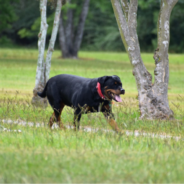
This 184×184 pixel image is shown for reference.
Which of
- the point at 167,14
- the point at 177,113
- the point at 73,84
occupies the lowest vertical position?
the point at 177,113

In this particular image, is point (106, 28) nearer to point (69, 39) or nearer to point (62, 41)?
point (69, 39)

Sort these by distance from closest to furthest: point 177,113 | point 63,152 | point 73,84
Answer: point 63,152 → point 73,84 → point 177,113

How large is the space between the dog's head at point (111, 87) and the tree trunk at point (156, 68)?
8.04ft

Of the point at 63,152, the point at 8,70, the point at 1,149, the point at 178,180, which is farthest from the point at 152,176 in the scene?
the point at 8,70

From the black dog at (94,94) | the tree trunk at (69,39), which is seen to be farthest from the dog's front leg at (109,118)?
the tree trunk at (69,39)

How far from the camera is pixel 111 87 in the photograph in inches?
304

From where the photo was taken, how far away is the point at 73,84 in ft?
27.6

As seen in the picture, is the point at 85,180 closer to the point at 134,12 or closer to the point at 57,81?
the point at 57,81

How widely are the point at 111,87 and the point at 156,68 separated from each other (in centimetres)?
281

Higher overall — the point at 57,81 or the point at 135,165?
the point at 57,81

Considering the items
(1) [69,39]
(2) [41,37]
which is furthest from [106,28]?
(2) [41,37]

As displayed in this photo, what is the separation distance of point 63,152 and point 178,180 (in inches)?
67.6

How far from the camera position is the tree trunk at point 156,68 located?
1005cm

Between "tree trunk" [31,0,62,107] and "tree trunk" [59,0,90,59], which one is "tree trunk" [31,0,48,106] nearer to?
"tree trunk" [31,0,62,107]
